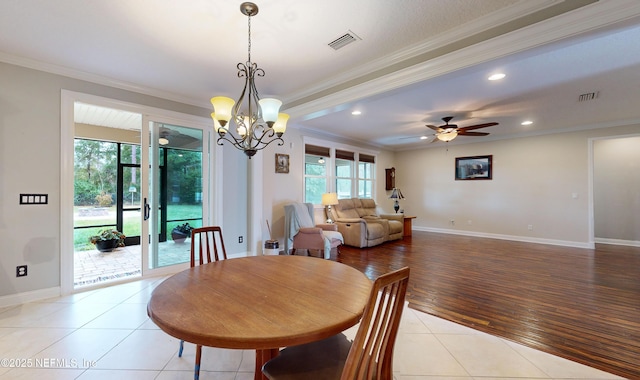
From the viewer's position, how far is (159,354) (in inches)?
75.6

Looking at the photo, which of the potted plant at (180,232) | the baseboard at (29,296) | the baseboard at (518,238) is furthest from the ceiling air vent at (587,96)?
the baseboard at (29,296)

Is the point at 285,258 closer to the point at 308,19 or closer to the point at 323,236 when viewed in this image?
the point at 308,19

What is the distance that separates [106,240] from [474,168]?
8.60 meters

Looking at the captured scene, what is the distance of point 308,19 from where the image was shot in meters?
2.09

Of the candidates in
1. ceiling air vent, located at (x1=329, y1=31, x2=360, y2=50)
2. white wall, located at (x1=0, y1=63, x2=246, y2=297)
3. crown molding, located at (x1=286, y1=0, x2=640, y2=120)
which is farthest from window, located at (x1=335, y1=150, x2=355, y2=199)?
white wall, located at (x1=0, y1=63, x2=246, y2=297)

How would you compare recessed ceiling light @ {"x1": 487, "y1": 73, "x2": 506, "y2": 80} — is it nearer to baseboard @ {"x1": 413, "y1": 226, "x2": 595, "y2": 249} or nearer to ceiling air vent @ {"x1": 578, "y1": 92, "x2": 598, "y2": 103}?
ceiling air vent @ {"x1": 578, "y1": 92, "x2": 598, "y2": 103}

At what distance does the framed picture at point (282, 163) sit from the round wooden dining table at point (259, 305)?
3.31 metres

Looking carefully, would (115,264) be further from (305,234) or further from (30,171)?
(305,234)

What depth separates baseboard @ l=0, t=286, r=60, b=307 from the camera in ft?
8.71

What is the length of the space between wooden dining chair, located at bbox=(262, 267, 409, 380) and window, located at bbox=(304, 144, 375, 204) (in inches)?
178

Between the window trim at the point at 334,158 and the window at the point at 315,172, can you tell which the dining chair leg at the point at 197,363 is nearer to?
the window trim at the point at 334,158

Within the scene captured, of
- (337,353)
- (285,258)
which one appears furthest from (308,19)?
(337,353)

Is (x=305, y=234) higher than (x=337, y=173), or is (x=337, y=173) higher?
(x=337, y=173)

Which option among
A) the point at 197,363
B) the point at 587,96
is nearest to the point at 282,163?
the point at 197,363
